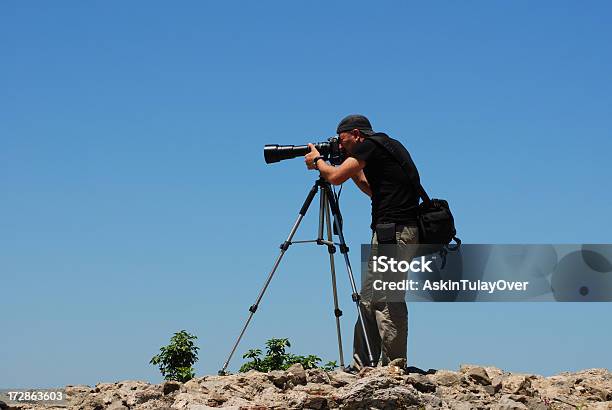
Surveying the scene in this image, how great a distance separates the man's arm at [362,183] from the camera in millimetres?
12078

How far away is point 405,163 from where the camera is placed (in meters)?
11.8

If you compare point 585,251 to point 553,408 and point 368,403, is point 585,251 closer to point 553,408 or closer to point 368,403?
point 553,408

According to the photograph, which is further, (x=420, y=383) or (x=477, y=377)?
(x=477, y=377)

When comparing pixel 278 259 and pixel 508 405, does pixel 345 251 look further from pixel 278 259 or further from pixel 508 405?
pixel 508 405

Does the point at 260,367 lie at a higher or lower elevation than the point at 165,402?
higher

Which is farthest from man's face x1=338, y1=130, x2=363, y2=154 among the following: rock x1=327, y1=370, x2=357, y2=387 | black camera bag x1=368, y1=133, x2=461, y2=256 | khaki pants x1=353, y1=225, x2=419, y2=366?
rock x1=327, y1=370, x2=357, y2=387

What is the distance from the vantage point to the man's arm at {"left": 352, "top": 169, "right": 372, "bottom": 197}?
39.6 feet

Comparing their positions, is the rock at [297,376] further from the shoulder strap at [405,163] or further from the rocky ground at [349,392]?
the shoulder strap at [405,163]

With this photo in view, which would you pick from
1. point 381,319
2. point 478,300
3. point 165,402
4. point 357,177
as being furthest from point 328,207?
point 165,402

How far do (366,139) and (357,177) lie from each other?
0.59 metres

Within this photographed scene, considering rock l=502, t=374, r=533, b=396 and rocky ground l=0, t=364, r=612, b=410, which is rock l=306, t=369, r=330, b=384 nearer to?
rocky ground l=0, t=364, r=612, b=410

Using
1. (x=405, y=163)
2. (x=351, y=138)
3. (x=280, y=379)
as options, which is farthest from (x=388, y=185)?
(x=280, y=379)

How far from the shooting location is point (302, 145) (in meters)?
12.7

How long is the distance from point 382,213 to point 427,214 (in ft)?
1.98
